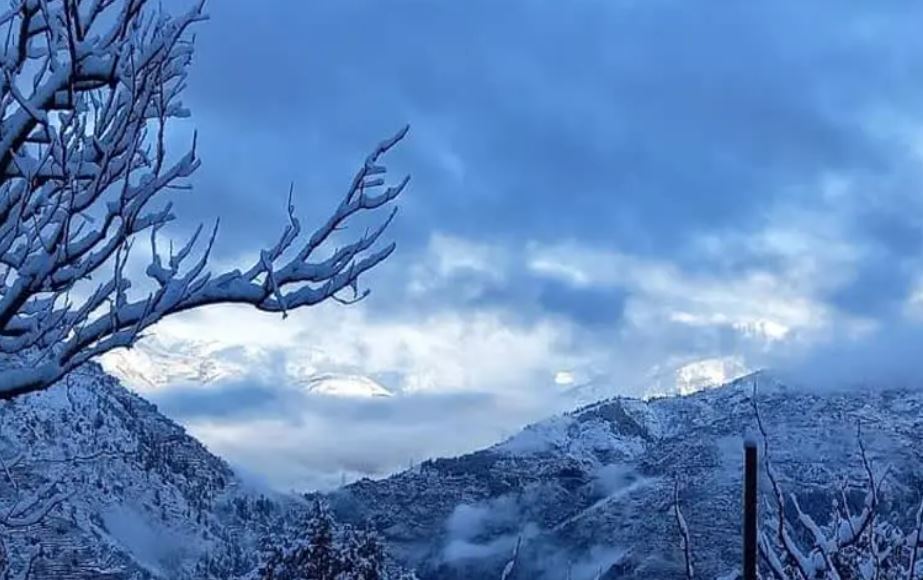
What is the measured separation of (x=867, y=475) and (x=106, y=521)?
17676 cm

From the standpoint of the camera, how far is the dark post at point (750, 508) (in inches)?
199

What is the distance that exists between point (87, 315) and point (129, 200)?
43 cm

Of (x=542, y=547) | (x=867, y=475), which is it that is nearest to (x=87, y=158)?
(x=867, y=475)

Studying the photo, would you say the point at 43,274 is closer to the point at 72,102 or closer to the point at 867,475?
the point at 72,102

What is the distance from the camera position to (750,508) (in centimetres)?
512

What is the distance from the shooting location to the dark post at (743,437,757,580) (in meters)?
5.04

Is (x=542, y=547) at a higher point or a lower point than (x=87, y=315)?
higher

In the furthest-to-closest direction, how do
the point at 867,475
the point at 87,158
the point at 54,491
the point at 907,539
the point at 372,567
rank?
the point at 372,567 < the point at 907,539 < the point at 867,475 < the point at 54,491 < the point at 87,158

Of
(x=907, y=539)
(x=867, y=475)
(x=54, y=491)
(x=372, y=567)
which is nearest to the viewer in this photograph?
(x=54, y=491)

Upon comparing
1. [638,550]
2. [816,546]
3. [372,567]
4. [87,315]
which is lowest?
[816,546]

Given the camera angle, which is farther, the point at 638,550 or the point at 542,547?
the point at 542,547

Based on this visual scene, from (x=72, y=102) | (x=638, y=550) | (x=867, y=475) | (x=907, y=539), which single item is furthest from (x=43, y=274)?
(x=638, y=550)

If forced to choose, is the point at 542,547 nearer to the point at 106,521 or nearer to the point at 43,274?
the point at 106,521

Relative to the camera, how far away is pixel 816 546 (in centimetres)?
638
